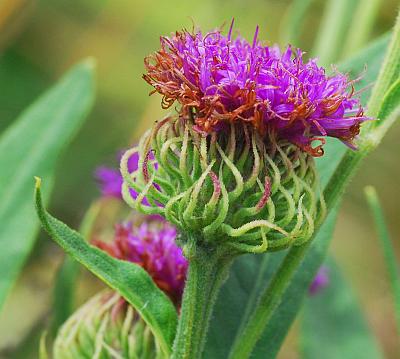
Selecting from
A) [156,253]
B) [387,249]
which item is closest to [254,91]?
[156,253]

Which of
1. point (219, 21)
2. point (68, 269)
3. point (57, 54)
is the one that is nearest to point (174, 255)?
point (68, 269)

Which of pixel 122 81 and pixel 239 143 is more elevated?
pixel 122 81

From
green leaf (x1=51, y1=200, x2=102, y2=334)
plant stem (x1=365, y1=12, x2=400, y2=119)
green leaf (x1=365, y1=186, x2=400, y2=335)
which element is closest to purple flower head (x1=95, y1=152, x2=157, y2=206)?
green leaf (x1=51, y1=200, x2=102, y2=334)

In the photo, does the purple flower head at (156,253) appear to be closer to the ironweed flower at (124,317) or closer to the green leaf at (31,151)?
the ironweed flower at (124,317)

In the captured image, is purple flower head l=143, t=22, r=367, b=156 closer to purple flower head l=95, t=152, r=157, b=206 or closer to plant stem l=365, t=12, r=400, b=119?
plant stem l=365, t=12, r=400, b=119

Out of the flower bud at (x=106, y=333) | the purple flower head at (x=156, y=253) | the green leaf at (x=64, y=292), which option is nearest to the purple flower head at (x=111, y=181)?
the green leaf at (x=64, y=292)

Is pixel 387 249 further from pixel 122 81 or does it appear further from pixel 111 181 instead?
pixel 122 81
